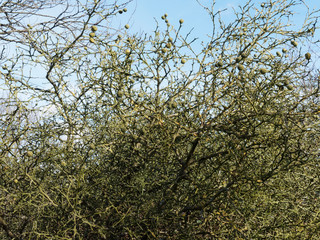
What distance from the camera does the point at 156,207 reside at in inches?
93.0

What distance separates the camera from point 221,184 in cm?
242

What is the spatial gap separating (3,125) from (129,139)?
120 cm

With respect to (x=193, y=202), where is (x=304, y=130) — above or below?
above

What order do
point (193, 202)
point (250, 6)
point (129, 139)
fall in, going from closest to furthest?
point (193, 202) < point (129, 139) < point (250, 6)

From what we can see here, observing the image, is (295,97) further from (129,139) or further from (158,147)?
(129,139)

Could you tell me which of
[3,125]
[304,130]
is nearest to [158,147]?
[304,130]

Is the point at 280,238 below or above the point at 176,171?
below

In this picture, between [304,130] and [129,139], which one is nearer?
[304,130]

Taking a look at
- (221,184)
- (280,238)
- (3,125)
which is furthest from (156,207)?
(3,125)

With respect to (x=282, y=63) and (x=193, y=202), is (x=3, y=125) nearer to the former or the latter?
(x=193, y=202)

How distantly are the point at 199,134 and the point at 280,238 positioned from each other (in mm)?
842

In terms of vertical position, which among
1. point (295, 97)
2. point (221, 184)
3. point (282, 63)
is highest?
point (282, 63)

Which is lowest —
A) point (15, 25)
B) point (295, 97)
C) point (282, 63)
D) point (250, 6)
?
point (295, 97)

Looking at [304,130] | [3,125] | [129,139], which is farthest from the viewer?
[3,125]
